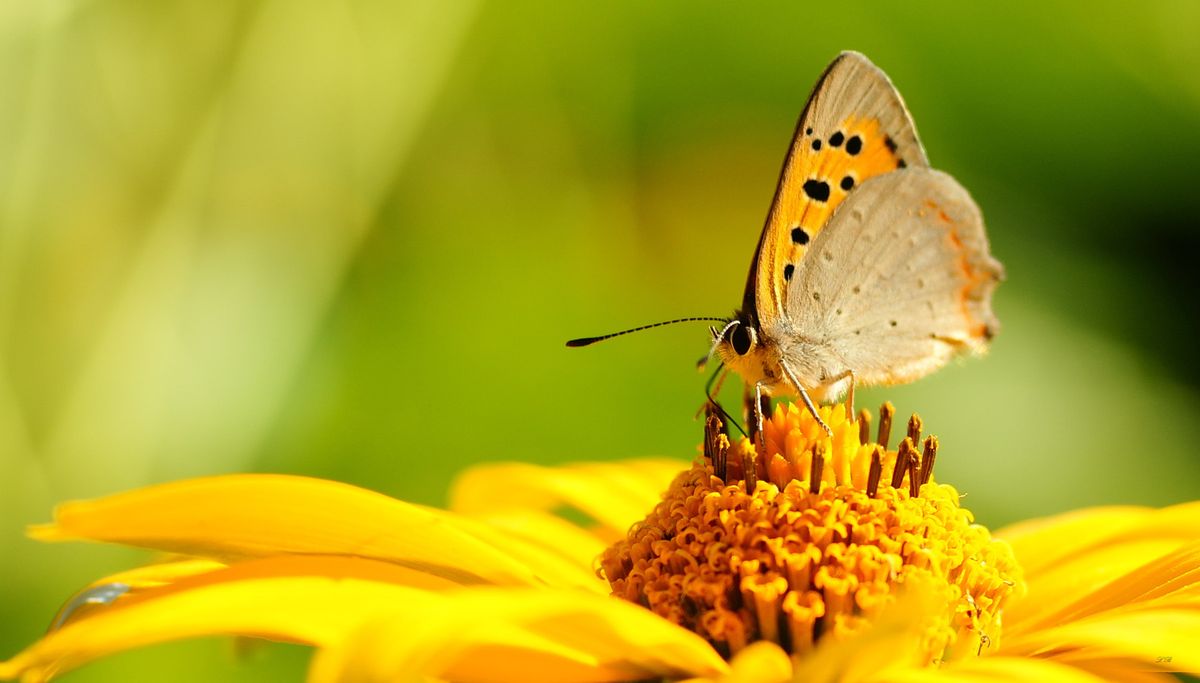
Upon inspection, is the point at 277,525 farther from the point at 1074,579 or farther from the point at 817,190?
the point at 1074,579

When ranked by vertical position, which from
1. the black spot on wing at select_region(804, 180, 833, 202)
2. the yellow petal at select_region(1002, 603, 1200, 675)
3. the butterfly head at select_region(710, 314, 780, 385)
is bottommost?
the yellow petal at select_region(1002, 603, 1200, 675)

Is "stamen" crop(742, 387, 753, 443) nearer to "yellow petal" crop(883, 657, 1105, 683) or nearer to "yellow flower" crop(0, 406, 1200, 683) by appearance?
"yellow flower" crop(0, 406, 1200, 683)

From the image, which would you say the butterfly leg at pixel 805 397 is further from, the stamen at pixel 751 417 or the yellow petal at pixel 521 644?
the yellow petal at pixel 521 644

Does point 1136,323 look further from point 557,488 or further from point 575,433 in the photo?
point 557,488

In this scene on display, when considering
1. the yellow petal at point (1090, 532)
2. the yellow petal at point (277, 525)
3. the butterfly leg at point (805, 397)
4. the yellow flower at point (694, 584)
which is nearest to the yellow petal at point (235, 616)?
the yellow flower at point (694, 584)

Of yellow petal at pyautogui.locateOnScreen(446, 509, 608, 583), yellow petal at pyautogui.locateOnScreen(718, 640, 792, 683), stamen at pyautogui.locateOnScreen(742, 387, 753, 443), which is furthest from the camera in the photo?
yellow petal at pyautogui.locateOnScreen(446, 509, 608, 583)

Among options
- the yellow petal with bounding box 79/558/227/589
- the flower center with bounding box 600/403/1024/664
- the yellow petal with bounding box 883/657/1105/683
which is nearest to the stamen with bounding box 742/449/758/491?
the flower center with bounding box 600/403/1024/664

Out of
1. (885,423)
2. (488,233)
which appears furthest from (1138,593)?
(488,233)
